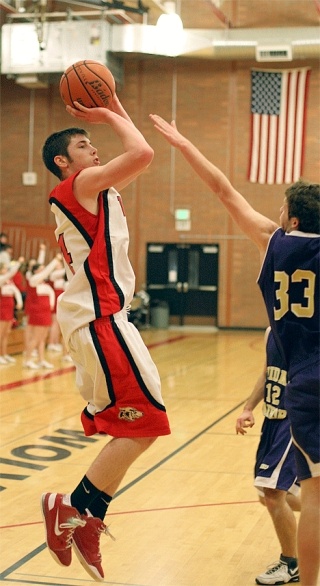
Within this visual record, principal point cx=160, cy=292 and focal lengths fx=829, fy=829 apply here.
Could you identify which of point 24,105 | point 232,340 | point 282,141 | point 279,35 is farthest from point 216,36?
point 232,340

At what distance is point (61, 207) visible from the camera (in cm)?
373

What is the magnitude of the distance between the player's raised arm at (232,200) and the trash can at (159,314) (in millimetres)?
16058

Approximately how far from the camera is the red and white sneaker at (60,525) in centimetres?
368

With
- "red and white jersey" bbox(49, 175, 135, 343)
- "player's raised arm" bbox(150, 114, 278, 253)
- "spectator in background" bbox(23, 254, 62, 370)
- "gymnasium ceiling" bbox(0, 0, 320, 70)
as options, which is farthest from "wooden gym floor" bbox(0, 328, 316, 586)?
"gymnasium ceiling" bbox(0, 0, 320, 70)

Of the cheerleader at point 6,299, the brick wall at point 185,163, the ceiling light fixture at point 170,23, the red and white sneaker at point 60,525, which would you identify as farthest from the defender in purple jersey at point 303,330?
the brick wall at point 185,163

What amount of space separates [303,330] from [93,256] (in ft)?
3.30

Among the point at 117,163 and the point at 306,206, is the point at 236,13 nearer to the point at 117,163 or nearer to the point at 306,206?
the point at 117,163

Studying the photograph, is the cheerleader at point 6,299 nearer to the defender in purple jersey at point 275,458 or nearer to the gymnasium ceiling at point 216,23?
the gymnasium ceiling at point 216,23

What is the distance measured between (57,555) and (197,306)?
16.4 metres

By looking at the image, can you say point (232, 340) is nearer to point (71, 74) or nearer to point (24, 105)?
point (24, 105)

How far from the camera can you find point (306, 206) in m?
3.25

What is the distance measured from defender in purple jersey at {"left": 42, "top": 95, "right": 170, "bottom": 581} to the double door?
52.9 feet

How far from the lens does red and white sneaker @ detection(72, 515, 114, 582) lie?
3.69 meters

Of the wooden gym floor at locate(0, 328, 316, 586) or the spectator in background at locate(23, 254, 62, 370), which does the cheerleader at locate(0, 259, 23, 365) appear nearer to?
the spectator in background at locate(23, 254, 62, 370)
